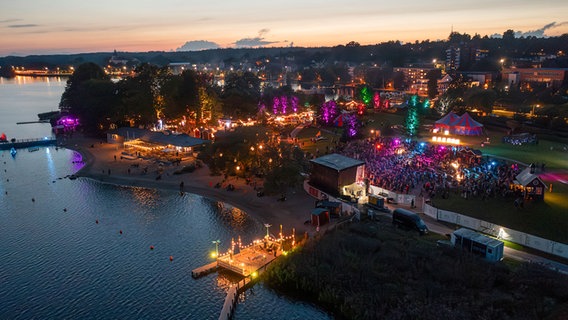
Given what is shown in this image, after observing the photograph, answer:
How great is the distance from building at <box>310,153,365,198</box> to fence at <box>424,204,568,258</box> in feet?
22.0

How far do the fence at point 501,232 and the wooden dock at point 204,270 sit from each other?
1477 centimetres

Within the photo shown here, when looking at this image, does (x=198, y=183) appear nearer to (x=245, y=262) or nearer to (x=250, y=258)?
(x=250, y=258)

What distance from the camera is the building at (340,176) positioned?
3291cm

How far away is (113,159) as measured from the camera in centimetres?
5144

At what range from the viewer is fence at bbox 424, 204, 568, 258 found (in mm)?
21995

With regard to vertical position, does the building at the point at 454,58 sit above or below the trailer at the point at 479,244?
above

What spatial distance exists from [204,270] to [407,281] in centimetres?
1178

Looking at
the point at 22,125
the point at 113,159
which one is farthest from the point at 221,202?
the point at 22,125

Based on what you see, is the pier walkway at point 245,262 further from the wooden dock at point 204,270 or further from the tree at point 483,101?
the tree at point 483,101

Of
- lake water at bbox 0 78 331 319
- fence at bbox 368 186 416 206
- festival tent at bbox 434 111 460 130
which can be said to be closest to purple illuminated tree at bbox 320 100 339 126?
festival tent at bbox 434 111 460 130

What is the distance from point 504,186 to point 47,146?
61.9 meters

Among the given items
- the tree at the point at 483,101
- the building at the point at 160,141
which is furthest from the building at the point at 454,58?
the building at the point at 160,141

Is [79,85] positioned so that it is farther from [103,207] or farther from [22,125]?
[103,207]

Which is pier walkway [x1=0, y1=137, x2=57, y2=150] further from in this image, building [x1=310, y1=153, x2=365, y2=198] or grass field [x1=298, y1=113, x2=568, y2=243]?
grass field [x1=298, y1=113, x2=568, y2=243]
